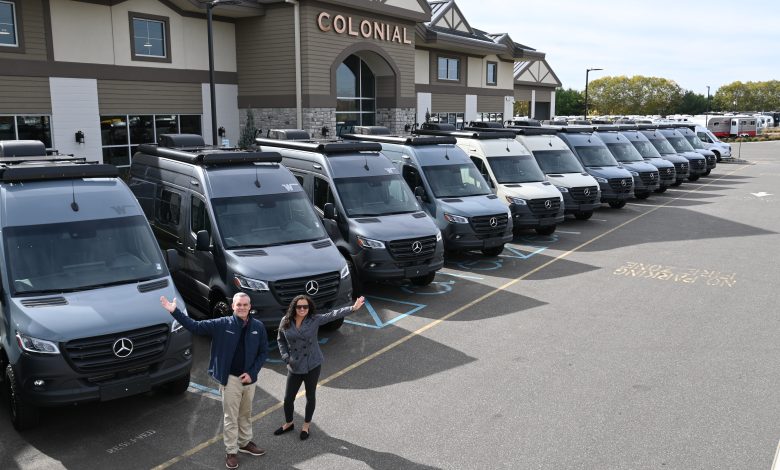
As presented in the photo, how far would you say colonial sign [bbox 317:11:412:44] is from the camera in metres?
26.1

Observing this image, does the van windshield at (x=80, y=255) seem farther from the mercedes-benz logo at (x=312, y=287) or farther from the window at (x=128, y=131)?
the window at (x=128, y=131)

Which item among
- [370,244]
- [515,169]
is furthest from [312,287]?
[515,169]

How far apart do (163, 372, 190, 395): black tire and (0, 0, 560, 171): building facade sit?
14.9 meters

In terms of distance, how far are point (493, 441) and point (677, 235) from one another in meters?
13.2

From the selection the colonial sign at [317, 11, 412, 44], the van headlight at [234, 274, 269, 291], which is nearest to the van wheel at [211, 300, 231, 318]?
the van headlight at [234, 274, 269, 291]

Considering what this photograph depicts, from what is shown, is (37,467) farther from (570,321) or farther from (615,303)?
(615,303)

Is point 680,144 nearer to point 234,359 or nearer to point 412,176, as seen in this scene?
point 412,176

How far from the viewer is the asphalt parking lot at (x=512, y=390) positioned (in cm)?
659

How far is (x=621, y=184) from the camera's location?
21.7 metres

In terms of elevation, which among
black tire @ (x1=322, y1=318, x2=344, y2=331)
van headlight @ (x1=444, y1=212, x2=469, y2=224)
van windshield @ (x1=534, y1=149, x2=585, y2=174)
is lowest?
black tire @ (x1=322, y1=318, x2=344, y2=331)

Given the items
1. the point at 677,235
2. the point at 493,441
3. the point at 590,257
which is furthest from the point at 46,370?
the point at 677,235

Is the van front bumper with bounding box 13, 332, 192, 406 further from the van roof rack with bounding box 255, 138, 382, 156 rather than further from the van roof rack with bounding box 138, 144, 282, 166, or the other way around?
the van roof rack with bounding box 255, 138, 382, 156

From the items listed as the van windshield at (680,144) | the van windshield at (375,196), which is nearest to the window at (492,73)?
the van windshield at (680,144)

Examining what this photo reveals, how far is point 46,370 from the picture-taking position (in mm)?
6629
